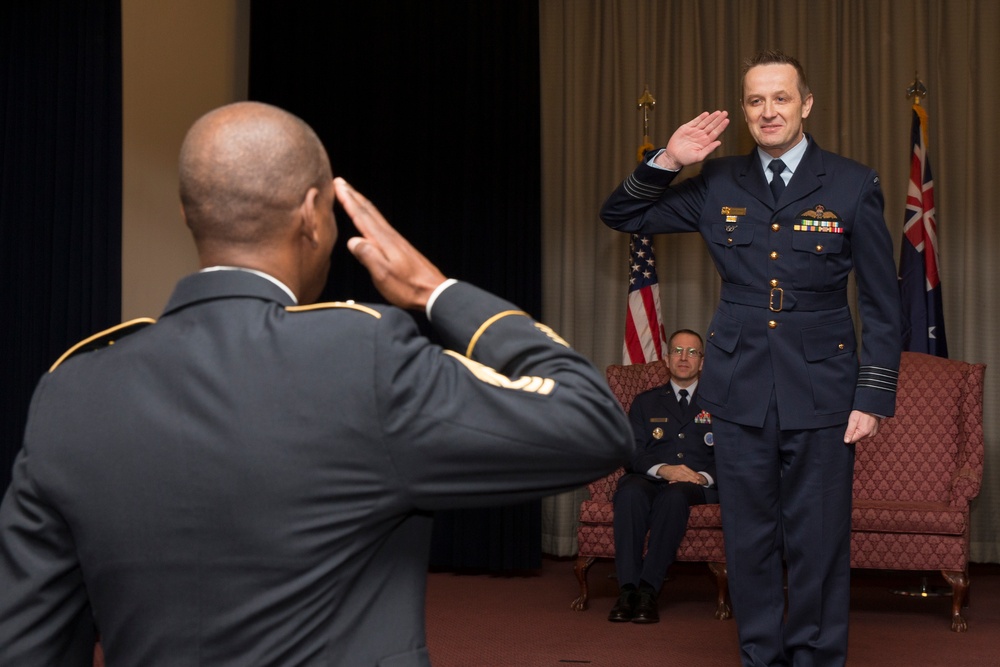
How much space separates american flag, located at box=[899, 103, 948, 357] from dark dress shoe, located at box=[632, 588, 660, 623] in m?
2.02

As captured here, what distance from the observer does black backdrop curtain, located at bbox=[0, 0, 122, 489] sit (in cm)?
418

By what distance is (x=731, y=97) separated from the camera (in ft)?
20.8

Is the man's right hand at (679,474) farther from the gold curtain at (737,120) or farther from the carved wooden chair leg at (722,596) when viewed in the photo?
the gold curtain at (737,120)

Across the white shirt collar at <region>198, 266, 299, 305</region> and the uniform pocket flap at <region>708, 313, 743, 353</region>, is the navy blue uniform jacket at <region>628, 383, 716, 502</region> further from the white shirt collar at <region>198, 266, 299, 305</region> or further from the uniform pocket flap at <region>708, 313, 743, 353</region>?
the white shirt collar at <region>198, 266, 299, 305</region>

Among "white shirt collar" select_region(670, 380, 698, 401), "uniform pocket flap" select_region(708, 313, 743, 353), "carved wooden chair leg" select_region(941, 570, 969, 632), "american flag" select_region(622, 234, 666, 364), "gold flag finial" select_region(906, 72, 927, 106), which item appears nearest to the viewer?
"uniform pocket flap" select_region(708, 313, 743, 353)

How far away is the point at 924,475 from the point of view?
16.4ft

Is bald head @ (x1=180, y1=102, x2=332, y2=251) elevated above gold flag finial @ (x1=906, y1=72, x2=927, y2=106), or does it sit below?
below

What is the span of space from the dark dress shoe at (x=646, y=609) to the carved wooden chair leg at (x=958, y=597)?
1199 millimetres

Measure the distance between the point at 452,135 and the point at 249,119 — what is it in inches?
195

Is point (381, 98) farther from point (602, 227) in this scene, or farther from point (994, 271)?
point (994, 271)

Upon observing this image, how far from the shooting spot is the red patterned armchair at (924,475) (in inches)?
180

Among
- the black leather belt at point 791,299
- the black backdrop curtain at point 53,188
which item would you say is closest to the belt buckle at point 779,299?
the black leather belt at point 791,299

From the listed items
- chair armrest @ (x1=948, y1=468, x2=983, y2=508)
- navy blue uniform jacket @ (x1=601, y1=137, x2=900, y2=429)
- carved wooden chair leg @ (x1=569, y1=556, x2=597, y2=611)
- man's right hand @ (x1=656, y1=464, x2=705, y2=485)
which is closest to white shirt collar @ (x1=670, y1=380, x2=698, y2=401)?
man's right hand @ (x1=656, y1=464, x2=705, y2=485)

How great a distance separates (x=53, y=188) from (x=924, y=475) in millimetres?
3970
